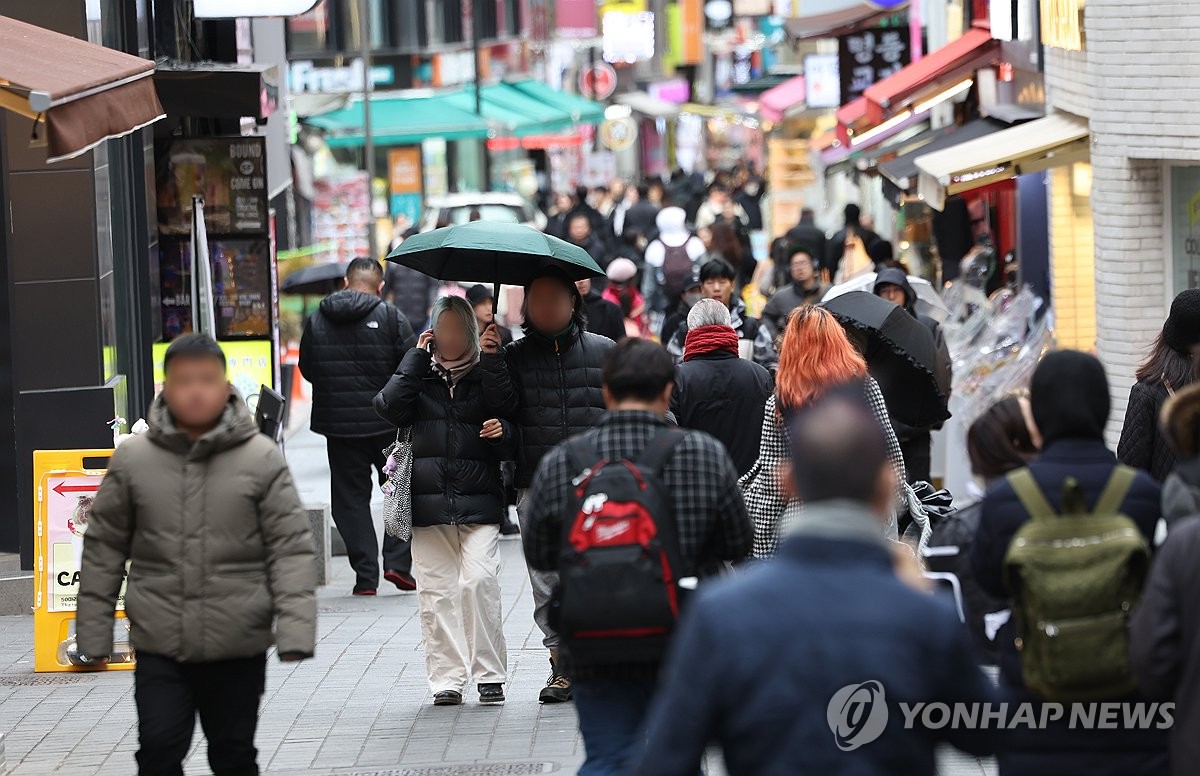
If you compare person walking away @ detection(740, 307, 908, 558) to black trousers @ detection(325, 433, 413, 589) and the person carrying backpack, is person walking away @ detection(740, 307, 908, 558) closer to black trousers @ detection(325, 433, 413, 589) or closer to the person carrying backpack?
the person carrying backpack

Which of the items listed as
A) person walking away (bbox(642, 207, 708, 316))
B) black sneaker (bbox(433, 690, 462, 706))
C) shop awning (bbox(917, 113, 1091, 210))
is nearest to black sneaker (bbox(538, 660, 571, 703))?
black sneaker (bbox(433, 690, 462, 706))

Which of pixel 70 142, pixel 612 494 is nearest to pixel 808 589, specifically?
pixel 612 494

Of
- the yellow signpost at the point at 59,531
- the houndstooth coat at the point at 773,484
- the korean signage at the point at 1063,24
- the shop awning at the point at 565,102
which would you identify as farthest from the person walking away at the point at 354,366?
the shop awning at the point at 565,102

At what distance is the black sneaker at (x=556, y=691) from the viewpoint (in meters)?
8.54

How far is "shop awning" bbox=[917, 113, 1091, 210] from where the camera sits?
14344mm

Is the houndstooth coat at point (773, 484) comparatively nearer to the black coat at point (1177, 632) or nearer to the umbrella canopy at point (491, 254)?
the umbrella canopy at point (491, 254)

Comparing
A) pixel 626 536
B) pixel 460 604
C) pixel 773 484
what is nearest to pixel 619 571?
pixel 626 536

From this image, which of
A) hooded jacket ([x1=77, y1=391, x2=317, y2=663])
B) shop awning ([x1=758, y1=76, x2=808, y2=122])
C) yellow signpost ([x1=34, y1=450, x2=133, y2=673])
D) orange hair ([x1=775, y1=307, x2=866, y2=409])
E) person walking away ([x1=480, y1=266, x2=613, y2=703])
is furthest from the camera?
shop awning ([x1=758, y1=76, x2=808, y2=122])

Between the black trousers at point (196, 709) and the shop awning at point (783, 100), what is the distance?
28.8m

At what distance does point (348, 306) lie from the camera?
39.1 ft

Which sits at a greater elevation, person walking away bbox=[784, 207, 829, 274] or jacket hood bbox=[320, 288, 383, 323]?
A: person walking away bbox=[784, 207, 829, 274]

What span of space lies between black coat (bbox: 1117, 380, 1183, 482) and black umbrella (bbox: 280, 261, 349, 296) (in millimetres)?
8861

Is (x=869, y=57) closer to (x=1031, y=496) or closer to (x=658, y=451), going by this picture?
(x=658, y=451)

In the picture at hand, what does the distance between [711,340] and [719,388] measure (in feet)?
0.82
